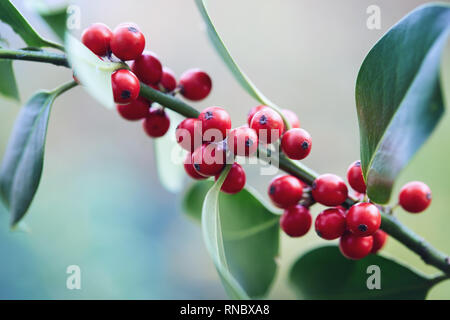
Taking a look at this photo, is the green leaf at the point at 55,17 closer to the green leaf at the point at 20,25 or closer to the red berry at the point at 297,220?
the green leaf at the point at 20,25

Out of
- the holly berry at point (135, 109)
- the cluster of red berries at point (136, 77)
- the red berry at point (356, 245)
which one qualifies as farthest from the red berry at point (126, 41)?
the red berry at point (356, 245)

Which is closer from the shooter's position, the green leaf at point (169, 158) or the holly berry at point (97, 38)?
the holly berry at point (97, 38)

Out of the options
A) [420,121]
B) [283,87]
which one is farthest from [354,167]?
[283,87]

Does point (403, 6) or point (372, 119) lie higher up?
point (403, 6)

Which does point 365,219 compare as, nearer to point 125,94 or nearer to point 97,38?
point 125,94

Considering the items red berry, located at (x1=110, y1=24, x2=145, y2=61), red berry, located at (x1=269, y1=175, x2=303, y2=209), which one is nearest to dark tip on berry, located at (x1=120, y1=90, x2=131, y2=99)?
red berry, located at (x1=110, y1=24, x2=145, y2=61)

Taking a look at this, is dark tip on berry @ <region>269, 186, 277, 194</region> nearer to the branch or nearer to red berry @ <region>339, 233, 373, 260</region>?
the branch

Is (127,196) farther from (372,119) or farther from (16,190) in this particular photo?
(372,119)
